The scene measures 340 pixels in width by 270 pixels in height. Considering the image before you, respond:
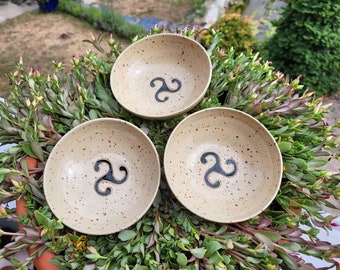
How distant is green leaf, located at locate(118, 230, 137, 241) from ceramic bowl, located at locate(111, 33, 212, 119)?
1.67ft

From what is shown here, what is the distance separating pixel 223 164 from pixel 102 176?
1.63 ft

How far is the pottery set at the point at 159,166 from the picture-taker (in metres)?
1.32

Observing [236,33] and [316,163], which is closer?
[316,163]

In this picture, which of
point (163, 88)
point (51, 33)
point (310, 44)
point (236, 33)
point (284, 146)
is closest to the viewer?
point (284, 146)

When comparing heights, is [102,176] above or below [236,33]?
above

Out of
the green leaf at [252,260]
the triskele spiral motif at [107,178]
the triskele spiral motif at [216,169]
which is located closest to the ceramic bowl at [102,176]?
the triskele spiral motif at [107,178]

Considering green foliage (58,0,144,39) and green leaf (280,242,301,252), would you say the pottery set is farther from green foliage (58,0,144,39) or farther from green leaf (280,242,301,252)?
green foliage (58,0,144,39)

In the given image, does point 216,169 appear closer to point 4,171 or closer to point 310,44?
point 4,171

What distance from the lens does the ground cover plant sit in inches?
48.2

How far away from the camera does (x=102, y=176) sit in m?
1.42

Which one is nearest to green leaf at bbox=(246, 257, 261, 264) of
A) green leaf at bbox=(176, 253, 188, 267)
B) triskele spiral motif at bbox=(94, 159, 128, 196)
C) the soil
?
green leaf at bbox=(176, 253, 188, 267)

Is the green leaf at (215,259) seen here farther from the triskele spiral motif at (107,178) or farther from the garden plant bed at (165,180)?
the triskele spiral motif at (107,178)

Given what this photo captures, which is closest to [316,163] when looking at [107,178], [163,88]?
[163,88]

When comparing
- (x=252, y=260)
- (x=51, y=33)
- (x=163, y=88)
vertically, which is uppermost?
(x=163, y=88)
